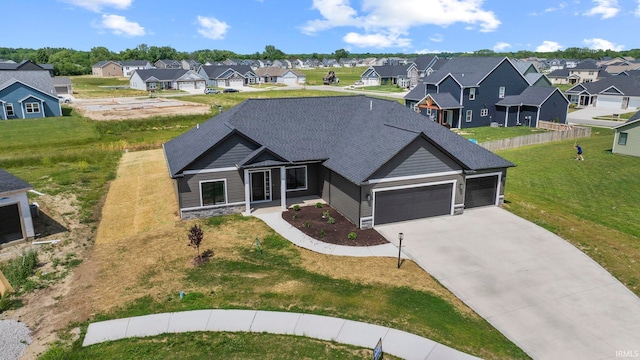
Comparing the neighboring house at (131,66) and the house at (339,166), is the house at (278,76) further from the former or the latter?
the house at (339,166)

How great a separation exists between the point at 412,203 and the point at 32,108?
5804cm

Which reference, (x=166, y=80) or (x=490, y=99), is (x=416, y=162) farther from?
(x=166, y=80)

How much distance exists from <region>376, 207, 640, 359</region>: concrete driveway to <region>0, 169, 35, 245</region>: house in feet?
57.2

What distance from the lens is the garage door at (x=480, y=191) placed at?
79.6ft

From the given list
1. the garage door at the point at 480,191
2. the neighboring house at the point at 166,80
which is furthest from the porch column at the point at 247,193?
the neighboring house at the point at 166,80

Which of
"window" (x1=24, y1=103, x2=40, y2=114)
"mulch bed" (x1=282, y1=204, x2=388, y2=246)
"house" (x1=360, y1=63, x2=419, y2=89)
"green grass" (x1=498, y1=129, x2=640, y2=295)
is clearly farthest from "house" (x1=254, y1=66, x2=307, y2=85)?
"mulch bed" (x1=282, y1=204, x2=388, y2=246)

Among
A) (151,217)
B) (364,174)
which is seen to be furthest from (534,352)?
(151,217)

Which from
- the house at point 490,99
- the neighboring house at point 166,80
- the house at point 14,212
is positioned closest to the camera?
the house at point 14,212

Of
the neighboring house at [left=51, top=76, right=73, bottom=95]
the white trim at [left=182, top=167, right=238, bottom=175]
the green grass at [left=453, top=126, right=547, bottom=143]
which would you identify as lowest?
the green grass at [left=453, top=126, right=547, bottom=143]

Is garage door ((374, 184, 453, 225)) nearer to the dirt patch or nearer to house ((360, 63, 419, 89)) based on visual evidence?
the dirt patch

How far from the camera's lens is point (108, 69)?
13975 cm

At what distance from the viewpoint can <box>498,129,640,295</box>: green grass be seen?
19266 mm

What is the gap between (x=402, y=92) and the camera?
9181cm

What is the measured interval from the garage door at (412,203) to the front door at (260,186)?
7.19 metres
